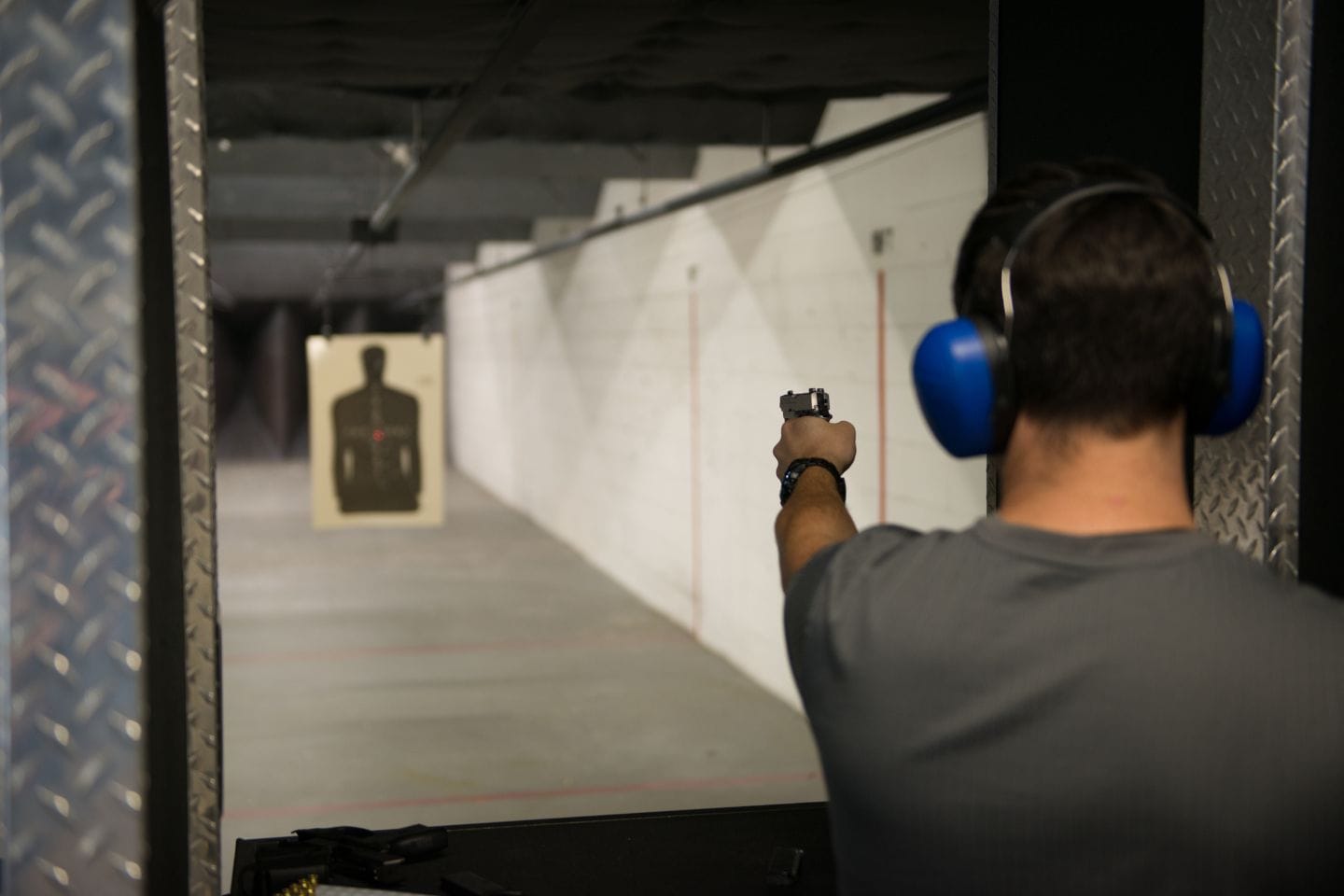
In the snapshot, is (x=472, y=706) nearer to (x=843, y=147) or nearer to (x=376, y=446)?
(x=843, y=147)

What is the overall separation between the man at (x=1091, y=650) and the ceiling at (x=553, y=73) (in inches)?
75.1

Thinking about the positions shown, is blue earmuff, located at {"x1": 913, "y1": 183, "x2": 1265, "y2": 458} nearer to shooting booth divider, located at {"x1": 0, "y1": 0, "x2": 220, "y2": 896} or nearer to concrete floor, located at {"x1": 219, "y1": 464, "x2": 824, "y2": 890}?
shooting booth divider, located at {"x1": 0, "y1": 0, "x2": 220, "y2": 896}

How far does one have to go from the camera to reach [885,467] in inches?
191

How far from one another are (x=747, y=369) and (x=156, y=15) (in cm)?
511

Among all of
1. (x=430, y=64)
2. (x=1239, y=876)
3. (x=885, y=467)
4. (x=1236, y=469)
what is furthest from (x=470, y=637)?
(x=1239, y=876)

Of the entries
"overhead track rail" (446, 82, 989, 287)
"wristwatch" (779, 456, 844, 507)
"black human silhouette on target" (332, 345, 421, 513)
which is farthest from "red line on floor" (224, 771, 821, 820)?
"black human silhouette on target" (332, 345, 421, 513)

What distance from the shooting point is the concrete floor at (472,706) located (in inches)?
182

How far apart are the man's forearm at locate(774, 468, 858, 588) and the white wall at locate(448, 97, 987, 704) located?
9.67 ft

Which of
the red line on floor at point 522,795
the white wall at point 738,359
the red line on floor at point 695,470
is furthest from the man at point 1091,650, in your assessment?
the red line on floor at point 695,470

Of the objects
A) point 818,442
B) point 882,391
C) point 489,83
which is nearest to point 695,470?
point 882,391

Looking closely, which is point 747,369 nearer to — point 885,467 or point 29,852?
point 885,467

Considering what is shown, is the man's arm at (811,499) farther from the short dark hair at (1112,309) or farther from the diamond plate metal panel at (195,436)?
the diamond plate metal panel at (195,436)

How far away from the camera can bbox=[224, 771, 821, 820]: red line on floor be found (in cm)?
445

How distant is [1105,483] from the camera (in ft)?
2.99
